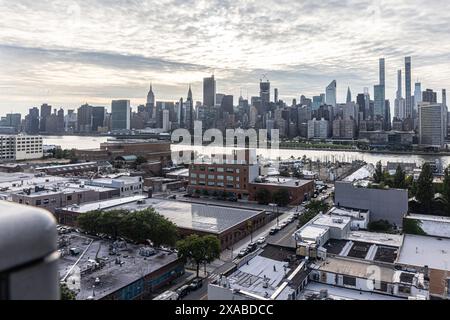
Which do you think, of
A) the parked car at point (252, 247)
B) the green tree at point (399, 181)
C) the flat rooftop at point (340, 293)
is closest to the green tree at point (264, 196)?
the green tree at point (399, 181)

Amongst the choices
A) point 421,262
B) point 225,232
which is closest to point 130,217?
point 225,232

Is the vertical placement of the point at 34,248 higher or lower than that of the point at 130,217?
higher

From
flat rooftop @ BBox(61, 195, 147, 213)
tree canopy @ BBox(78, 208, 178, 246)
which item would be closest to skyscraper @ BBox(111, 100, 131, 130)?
flat rooftop @ BBox(61, 195, 147, 213)

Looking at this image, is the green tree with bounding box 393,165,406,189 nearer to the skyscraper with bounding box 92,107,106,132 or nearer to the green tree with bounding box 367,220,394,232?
the green tree with bounding box 367,220,394,232

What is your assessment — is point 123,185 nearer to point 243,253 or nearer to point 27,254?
point 243,253

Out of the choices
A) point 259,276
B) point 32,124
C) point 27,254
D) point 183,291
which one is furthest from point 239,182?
point 32,124

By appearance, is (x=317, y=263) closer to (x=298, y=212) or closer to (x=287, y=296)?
(x=287, y=296)
